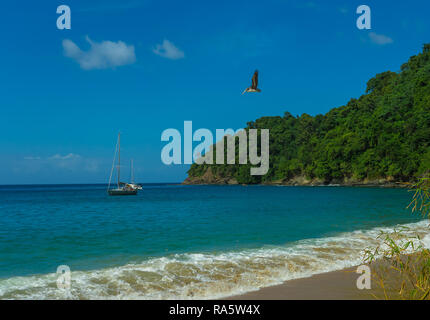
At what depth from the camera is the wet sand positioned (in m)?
6.79

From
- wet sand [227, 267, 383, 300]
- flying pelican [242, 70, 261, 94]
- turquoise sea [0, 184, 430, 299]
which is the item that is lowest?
turquoise sea [0, 184, 430, 299]

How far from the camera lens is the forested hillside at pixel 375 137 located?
246 ft

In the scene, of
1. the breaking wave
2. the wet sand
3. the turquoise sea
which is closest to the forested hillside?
the turquoise sea

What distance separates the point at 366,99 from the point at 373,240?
94207mm

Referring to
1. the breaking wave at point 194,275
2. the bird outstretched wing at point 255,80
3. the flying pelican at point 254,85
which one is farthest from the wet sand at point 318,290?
the bird outstretched wing at point 255,80

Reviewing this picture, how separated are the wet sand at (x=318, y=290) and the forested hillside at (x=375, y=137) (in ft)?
203

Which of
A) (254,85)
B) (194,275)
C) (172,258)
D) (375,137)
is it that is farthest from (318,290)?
(375,137)

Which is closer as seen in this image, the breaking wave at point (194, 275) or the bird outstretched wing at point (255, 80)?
the breaking wave at point (194, 275)

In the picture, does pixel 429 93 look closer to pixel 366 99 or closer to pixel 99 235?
pixel 366 99

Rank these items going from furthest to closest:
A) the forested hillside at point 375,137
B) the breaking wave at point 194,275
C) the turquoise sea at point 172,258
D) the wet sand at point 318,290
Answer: the forested hillside at point 375,137, the turquoise sea at point 172,258, the breaking wave at point 194,275, the wet sand at point 318,290

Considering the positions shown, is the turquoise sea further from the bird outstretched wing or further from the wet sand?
the bird outstretched wing

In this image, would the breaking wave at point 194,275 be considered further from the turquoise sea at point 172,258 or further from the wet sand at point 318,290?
the wet sand at point 318,290

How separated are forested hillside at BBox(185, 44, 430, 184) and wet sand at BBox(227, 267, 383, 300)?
61811 millimetres

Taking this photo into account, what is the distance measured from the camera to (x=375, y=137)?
3334 inches
